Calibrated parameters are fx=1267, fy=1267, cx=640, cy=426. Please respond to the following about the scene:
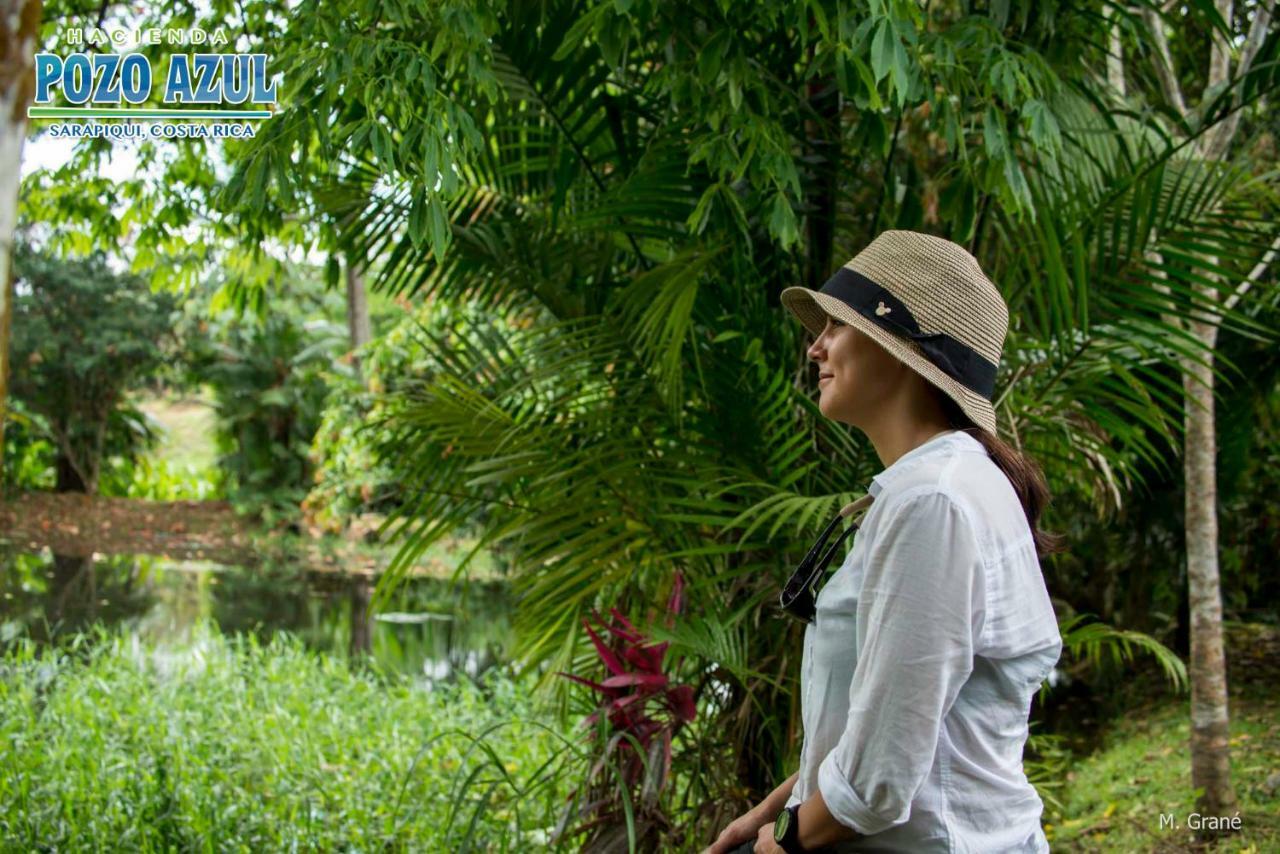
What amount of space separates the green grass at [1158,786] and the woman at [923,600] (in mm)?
3188

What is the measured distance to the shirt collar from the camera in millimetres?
1482

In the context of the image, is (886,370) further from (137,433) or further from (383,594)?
(137,433)

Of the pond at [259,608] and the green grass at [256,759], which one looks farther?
the pond at [259,608]

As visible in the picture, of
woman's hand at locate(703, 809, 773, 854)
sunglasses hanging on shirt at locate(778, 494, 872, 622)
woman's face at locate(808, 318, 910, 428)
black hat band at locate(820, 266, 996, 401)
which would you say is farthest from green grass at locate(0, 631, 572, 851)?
black hat band at locate(820, 266, 996, 401)

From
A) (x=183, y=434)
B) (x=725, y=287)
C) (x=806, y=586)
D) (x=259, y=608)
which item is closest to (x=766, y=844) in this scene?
(x=806, y=586)

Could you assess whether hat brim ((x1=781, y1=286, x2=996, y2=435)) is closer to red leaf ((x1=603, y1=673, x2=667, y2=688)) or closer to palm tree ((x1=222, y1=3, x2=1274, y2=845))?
palm tree ((x1=222, y1=3, x2=1274, y2=845))

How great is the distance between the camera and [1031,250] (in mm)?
3408

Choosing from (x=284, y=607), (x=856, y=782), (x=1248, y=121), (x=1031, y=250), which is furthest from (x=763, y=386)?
(x=284, y=607)

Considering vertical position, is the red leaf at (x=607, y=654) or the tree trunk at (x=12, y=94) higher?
the tree trunk at (x=12, y=94)

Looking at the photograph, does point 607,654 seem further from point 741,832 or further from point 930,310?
point 930,310

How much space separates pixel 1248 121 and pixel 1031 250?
345cm

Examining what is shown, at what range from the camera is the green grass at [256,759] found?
422 cm
